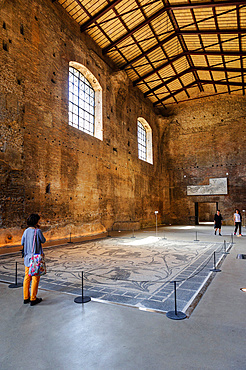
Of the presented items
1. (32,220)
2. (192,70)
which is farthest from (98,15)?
(32,220)

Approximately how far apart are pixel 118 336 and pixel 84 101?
13.9 metres

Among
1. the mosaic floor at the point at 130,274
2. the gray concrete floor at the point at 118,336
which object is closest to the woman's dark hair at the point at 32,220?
the gray concrete floor at the point at 118,336

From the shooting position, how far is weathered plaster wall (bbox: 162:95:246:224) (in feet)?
70.7

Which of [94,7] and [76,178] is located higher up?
[94,7]

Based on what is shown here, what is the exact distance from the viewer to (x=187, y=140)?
2395 centimetres

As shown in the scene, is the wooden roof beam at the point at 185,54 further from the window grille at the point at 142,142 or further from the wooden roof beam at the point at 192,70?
the window grille at the point at 142,142

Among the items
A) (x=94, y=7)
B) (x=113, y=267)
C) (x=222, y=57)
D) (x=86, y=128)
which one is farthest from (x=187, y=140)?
(x=113, y=267)

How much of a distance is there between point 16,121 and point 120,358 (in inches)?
379

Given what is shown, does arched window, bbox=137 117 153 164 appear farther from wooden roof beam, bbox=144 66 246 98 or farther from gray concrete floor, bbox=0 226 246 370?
gray concrete floor, bbox=0 226 246 370

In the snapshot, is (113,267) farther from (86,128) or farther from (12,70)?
(86,128)

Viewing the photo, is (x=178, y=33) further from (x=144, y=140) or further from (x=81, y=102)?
(x=144, y=140)

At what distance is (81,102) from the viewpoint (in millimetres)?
14352

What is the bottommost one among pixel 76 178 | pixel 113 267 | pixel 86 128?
pixel 113 267

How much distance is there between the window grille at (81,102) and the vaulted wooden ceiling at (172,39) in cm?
279
